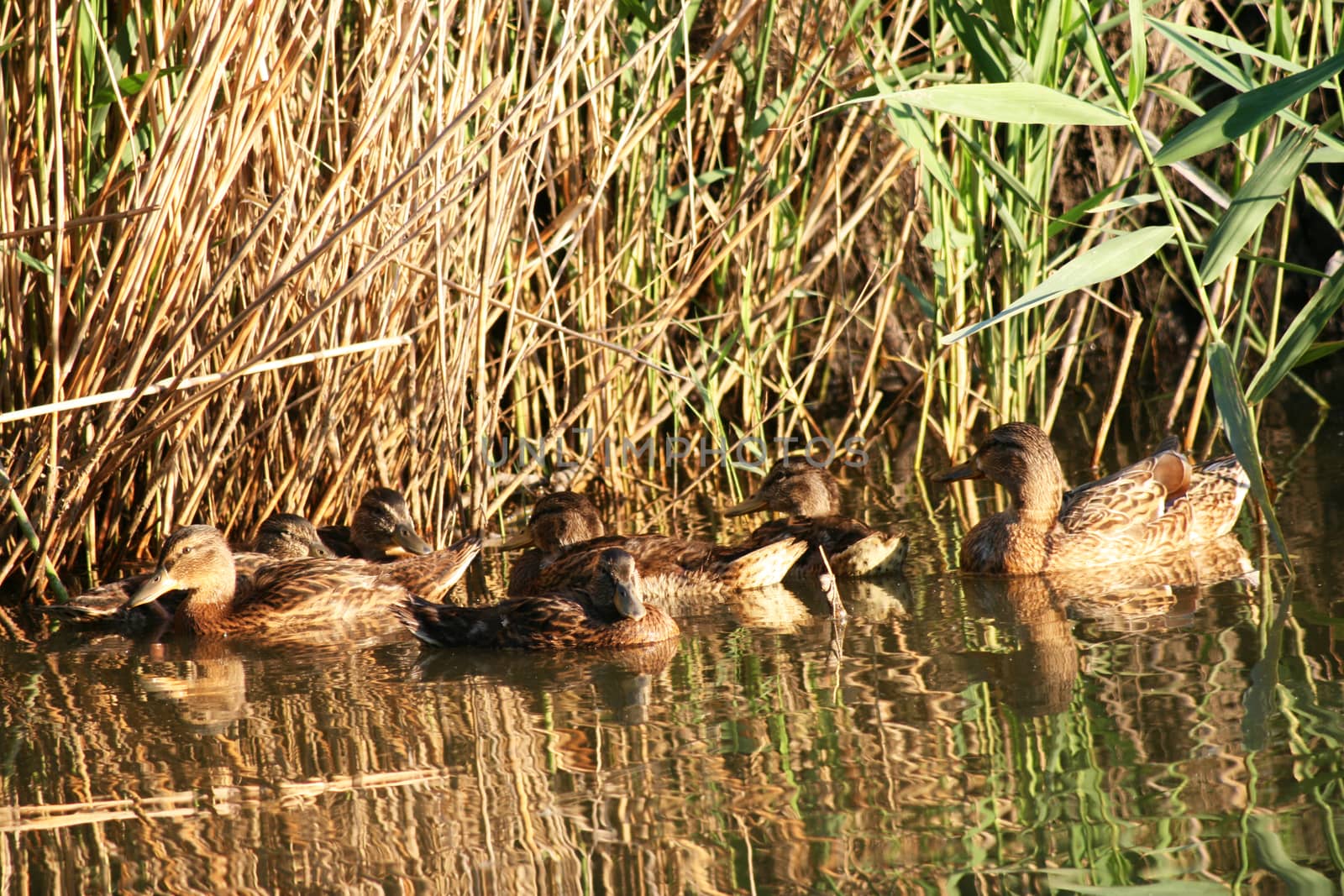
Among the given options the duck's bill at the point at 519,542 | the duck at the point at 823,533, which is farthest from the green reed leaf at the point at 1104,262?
the duck's bill at the point at 519,542

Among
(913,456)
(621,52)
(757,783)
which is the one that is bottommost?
(757,783)

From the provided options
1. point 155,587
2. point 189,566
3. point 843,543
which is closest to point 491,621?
point 189,566

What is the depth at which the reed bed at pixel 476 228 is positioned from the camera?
213 inches

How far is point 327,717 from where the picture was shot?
15.3 feet

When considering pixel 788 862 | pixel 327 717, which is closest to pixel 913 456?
pixel 327 717

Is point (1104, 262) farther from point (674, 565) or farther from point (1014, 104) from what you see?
point (674, 565)

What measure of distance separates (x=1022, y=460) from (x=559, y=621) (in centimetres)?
222

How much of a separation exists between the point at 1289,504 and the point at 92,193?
493cm

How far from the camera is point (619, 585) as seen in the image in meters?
5.48

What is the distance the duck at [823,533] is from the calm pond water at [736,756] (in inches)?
15.2

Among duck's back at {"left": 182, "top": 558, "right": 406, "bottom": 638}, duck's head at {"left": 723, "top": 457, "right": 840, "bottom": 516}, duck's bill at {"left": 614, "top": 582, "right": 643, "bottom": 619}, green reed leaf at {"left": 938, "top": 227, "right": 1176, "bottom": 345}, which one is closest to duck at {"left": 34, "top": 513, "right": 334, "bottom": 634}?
duck's back at {"left": 182, "top": 558, "right": 406, "bottom": 638}

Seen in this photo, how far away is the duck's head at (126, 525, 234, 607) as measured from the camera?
5.88 m

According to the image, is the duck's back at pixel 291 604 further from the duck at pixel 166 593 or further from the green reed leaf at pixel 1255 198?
the green reed leaf at pixel 1255 198

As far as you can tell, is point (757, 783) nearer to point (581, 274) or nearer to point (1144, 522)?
point (1144, 522)
